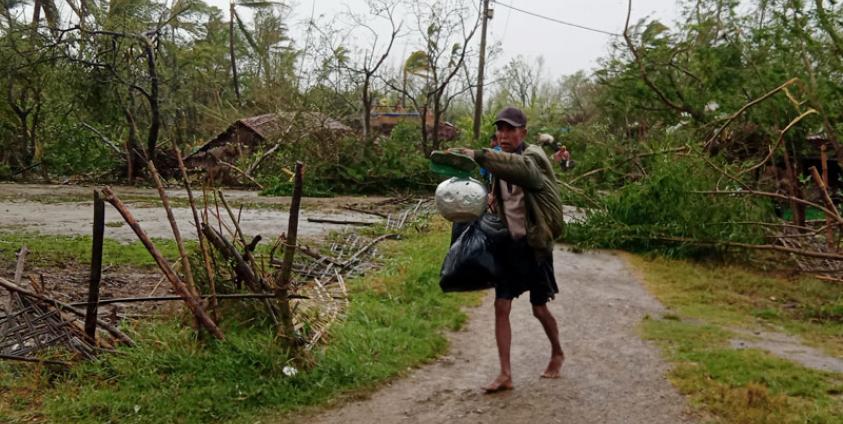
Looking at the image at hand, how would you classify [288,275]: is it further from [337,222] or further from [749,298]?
[337,222]

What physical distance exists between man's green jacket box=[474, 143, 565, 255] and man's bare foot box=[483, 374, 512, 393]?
82cm

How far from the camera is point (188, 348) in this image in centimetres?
459

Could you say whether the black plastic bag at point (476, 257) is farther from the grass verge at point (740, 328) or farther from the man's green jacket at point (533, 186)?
the grass verge at point (740, 328)

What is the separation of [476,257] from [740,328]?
11.7 ft

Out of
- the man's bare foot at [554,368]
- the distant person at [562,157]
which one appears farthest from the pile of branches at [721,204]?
the distant person at [562,157]

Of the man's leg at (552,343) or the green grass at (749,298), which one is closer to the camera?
the man's leg at (552,343)

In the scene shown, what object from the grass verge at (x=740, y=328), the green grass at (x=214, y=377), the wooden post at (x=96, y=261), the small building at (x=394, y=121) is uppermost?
the small building at (x=394, y=121)

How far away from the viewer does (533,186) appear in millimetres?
4234

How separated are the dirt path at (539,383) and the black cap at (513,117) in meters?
1.67

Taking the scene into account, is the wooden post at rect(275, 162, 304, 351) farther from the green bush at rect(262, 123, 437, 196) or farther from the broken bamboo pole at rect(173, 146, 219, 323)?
the green bush at rect(262, 123, 437, 196)

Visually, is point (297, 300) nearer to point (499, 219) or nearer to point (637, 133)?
point (499, 219)

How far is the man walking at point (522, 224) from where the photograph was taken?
4309 millimetres

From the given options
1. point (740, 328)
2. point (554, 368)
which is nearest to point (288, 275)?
point (554, 368)

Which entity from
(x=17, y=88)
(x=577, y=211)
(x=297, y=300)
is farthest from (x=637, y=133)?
(x=17, y=88)
